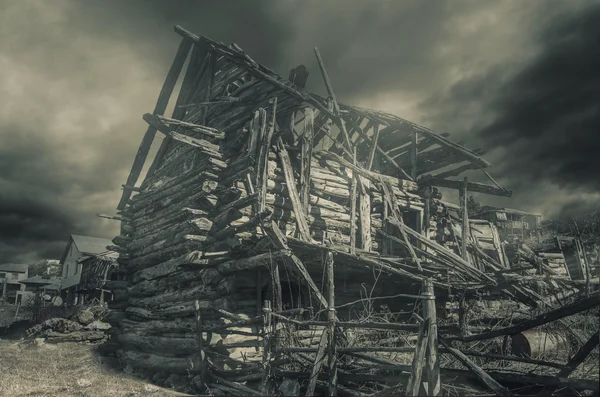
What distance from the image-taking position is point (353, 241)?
10.1 meters

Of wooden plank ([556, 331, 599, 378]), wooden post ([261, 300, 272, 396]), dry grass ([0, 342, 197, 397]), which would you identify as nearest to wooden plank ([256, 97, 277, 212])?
wooden post ([261, 300, 272, 396])

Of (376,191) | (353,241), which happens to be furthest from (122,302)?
(376,191)

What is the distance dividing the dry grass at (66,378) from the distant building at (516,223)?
16431mm

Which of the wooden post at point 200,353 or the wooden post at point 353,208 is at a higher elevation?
the wooden post at point 353,208

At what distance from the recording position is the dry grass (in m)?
7.94

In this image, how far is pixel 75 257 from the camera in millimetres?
44031

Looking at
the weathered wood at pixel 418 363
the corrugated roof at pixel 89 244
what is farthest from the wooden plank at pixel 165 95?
the corrugated roof at pixel 89 244

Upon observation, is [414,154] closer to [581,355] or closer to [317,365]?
[317,365]

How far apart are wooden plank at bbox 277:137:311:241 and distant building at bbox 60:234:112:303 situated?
36722 mm

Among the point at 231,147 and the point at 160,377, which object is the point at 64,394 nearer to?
the point at 160,377

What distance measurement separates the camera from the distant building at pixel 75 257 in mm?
42084

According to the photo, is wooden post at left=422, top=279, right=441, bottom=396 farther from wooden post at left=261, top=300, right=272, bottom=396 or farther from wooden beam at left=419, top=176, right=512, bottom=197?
wooden beam at left=419, top=176, right=512, bottom=197

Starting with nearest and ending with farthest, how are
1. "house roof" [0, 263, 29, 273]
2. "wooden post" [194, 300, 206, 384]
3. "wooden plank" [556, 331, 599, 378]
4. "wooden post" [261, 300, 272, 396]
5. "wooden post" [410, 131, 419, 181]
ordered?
"wooden plank" [556, 331, 599, 378] < "wooden post" [261, 300, 272, 396] < "wooden post" [194, 300, 206, 384] < "wooden post" [410, 131, 419, 181] < "house roof" [0, 263, 29, 273]

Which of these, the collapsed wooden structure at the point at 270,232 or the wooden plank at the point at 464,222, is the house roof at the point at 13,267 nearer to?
the collapsed wooden structure at the point at 270,232
